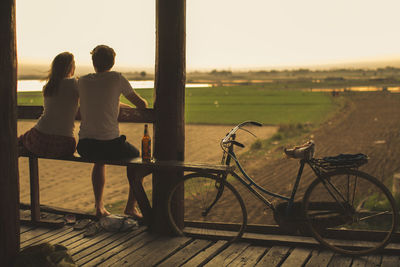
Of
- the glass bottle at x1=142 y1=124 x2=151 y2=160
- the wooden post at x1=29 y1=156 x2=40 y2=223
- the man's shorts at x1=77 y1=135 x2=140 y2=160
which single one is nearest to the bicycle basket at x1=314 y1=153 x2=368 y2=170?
the glass bottle at x1=142 y1=124 x2=151 y2=160

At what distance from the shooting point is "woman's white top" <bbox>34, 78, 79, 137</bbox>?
5.05 meters

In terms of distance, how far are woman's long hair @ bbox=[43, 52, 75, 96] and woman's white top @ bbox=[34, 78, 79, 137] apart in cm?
4

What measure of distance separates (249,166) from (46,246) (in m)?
11.8

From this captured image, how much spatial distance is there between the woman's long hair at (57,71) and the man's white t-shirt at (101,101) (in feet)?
0.76

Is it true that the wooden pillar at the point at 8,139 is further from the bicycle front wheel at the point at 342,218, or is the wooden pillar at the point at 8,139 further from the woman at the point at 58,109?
the bicycle front wheel at the point at 342,218

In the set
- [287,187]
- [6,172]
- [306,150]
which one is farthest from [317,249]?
[287,187]

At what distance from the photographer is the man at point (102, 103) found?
4887mm

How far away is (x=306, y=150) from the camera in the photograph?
4.38m

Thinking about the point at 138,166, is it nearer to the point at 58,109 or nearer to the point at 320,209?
the point at 58,109

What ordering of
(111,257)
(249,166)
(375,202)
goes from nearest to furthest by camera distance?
(111,257), (375,202), (249,166)

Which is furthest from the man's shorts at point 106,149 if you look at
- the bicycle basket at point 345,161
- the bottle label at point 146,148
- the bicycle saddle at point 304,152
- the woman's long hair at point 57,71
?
the bicycle basket at point 345,161

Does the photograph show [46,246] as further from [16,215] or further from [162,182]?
[162,182]

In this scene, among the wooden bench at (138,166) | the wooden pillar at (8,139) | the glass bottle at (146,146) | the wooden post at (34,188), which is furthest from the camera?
the wooden post at (34,188)

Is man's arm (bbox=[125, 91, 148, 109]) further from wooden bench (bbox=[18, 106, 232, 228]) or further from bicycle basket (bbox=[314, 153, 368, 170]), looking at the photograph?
bicycle basket (bbox=[314, 153, 368, 170])
